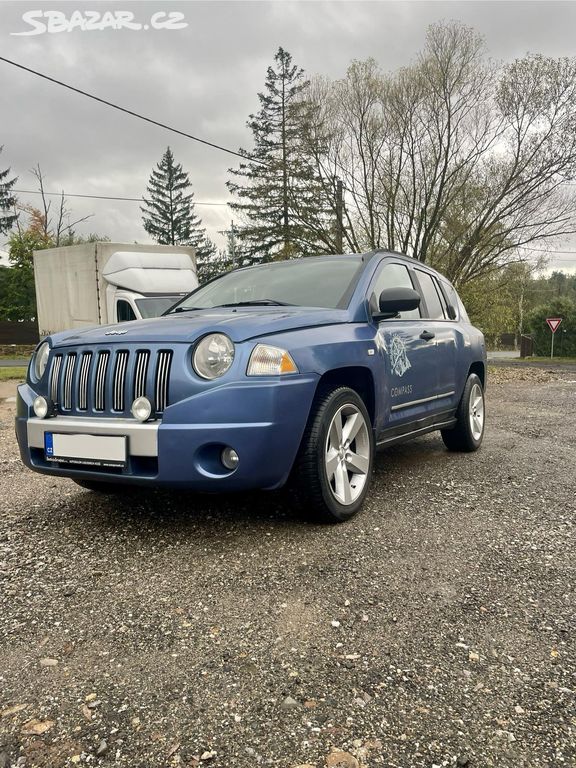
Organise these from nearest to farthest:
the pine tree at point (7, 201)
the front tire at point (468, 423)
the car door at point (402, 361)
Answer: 1. the car door at point (402, 361)
2. the front tire at point (468, 423)
3. the pine tree at point (7, 201)

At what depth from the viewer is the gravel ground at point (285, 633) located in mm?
1652

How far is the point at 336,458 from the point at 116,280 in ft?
33.1

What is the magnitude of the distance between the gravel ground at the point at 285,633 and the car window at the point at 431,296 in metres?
1.72

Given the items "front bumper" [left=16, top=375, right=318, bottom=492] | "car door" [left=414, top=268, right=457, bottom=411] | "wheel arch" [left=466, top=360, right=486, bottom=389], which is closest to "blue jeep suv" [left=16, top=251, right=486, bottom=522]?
"front bumper" [left=16, top=375, right=318, bottom=492]

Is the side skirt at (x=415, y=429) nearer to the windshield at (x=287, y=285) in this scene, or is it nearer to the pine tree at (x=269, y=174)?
the windshield at (x=287, y=285)

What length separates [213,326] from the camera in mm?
3129

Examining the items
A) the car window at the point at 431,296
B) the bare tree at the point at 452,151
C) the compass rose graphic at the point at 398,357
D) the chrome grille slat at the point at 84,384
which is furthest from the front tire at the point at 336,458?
the bare tree at the point at 452,151

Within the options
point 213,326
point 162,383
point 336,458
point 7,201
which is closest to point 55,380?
point 162,383

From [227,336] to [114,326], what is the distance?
2.89 feet

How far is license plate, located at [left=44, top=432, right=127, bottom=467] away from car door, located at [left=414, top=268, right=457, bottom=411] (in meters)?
2.69

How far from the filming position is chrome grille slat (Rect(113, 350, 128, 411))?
10.2 feet

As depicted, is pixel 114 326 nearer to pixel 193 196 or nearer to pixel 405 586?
pixel 405 586

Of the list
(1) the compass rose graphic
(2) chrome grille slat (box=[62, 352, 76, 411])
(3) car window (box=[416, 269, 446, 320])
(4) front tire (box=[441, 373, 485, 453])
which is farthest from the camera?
(4) front tire (box=[441, 373, 485, 453])

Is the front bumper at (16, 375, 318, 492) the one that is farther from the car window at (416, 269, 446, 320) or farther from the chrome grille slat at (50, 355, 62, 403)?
the car window at (416, 269, 446, 320)
